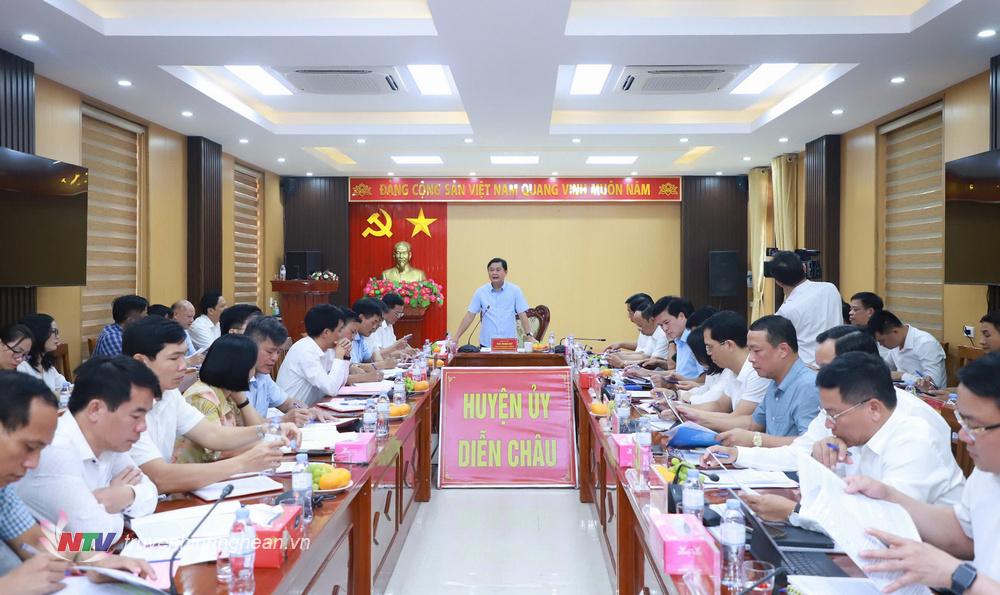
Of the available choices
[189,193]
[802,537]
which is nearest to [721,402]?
[802,537]

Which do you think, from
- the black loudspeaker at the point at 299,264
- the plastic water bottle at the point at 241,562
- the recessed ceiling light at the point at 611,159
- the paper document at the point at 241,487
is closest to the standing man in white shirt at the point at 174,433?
the paper document at the point at 241,487

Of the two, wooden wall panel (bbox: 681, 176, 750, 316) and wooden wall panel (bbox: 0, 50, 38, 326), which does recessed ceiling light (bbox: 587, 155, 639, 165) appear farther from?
wooden wall panel (bbox: 0, 50, 38, 326)

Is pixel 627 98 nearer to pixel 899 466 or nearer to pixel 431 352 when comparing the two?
pixel 431 352

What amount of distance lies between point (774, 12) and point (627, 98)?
2.14 metres

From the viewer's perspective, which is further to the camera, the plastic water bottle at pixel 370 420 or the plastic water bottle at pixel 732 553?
the plastic water bottle at pixel 370 420

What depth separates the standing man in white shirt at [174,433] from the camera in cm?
212

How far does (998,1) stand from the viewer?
3.76m

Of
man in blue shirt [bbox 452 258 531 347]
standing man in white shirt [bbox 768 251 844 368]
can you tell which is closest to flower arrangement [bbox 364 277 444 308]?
man in blue shirt [bbox 452 258 531 347]

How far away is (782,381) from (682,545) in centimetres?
146

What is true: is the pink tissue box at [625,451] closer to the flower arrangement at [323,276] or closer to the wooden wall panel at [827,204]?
the wooden wall panel at [827,204]

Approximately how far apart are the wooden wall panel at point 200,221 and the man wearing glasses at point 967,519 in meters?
6.75

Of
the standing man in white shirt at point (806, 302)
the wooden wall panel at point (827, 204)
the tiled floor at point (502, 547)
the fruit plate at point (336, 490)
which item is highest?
the wooden wall panel at point (827, 204)

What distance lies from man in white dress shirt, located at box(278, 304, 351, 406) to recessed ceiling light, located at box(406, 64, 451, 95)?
7.69ft

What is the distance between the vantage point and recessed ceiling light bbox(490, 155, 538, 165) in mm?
8633
